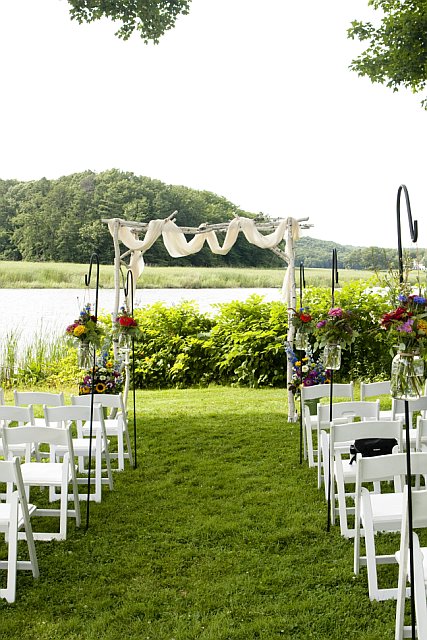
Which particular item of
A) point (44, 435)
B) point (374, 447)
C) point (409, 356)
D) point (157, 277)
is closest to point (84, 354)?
point (44, 435)

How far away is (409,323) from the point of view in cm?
316

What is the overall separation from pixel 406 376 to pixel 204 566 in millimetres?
2033

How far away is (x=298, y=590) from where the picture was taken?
13.3 ft

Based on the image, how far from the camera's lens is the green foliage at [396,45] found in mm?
10945

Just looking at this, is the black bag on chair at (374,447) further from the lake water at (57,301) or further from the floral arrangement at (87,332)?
the lake water at (57,301)

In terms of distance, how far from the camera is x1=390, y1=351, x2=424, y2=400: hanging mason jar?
10.3ft

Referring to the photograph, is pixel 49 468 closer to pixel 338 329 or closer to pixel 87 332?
pixel 87 332

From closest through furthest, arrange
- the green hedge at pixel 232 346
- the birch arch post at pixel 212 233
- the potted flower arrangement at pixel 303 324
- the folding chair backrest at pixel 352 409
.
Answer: the folding chair backrest at pixel 352 409, the potted flower arrangement at pixel 303 324, the birch arch post at pixel 212 233, the green hedge at pixel 232 346

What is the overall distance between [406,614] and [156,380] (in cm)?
882

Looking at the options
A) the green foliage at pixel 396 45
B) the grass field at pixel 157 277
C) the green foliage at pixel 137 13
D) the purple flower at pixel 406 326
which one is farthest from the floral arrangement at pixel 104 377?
the grass field at pixel 157 277

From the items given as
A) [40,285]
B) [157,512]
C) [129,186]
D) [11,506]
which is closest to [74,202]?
[129,186]

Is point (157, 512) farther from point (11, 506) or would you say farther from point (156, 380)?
point (156, 380)

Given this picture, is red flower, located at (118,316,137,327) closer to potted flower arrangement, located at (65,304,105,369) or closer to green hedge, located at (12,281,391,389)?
potted flower arrangement, located at (65,304,105,369)

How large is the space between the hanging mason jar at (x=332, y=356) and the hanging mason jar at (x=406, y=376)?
1.75 meters
